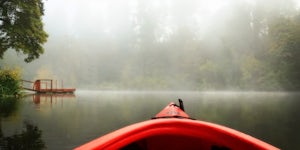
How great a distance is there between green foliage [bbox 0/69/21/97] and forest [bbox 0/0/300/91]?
4965 cm

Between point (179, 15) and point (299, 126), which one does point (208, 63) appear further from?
point (299, 126)

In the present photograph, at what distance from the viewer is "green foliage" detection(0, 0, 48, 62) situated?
839 inches

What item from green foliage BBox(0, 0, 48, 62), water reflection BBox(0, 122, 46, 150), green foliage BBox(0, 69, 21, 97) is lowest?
water reflection BBox(0, 122, 46, 150)

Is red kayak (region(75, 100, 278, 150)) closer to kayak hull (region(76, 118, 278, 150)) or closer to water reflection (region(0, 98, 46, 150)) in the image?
kayak hull (region(76, 118, 278, 150))

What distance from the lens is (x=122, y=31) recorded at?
91.9m

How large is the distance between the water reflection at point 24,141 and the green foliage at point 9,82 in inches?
591

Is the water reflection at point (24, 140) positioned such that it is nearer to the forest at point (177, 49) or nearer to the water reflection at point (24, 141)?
the water reflection at point (24, 141)

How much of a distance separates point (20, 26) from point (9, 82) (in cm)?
440

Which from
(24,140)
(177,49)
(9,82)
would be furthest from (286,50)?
(24,140)

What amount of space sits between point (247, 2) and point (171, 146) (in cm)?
7726

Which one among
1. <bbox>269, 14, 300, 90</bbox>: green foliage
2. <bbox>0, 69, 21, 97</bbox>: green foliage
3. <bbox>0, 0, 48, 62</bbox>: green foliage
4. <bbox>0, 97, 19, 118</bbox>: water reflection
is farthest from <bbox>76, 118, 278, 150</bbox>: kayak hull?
<bbox>269, 14, 300, 90</bbox>: green foliage

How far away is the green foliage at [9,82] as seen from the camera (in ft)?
67.4

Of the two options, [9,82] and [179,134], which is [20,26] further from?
[179,134]

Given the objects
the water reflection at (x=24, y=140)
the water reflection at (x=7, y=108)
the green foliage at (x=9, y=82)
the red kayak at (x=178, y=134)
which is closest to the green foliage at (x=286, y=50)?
the green foliage at (x=9, y=82)
